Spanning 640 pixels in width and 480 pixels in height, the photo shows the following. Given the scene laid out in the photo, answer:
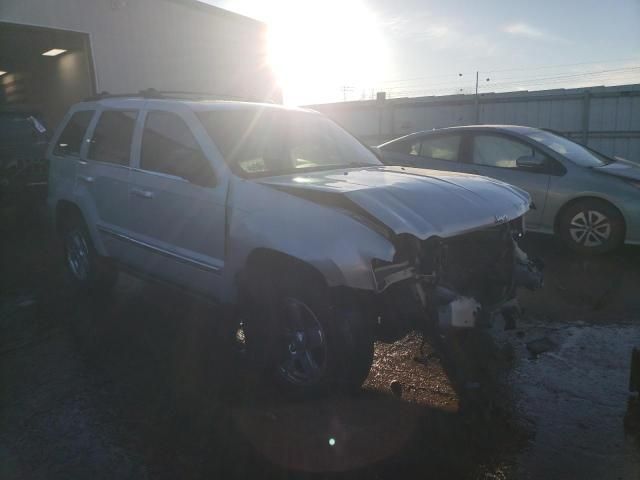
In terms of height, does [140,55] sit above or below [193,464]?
above

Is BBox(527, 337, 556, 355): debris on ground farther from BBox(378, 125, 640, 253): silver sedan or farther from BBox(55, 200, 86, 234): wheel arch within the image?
BBox(55, 200, 86, 234): wheel arch

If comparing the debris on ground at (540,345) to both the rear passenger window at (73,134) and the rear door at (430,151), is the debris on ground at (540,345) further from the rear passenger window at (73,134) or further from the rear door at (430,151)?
the rear passenger window at (73,134)

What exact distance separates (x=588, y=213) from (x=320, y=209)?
4.51 m

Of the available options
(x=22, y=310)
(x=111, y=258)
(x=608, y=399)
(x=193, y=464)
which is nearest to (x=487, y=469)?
(x=608, y=399)

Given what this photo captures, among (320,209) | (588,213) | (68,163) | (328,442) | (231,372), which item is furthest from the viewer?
(588,213)

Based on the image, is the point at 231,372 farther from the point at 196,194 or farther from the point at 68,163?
the point at 68,163

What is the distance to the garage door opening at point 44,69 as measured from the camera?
11.9 metres

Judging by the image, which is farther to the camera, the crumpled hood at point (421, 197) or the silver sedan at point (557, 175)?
the silver sedan at point (557, 175)

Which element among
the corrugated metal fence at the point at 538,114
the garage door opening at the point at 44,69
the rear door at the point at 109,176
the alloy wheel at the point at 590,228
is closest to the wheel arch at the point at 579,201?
the alloy wheel at the point at 590,228

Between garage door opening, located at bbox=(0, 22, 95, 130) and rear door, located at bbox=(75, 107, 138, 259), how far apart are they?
25.7 ft

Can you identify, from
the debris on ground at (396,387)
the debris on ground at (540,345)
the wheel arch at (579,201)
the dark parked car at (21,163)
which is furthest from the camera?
the dark parked car at (21,163)

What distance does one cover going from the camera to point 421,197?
3072mm

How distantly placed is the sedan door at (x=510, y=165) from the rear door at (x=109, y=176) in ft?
14.6

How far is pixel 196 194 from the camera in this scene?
354cm
